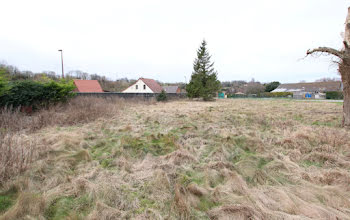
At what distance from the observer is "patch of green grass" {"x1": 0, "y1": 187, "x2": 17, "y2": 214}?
1.88 meters

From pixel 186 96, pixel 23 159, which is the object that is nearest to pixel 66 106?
pixel 23 159

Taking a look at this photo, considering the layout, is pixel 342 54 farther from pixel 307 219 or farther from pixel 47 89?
pixel 47 89

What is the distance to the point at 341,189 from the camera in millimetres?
2211

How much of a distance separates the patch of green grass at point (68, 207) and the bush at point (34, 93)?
717 cm

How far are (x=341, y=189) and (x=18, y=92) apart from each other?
10.8 meters

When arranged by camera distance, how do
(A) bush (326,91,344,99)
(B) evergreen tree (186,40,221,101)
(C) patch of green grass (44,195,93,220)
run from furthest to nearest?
(A) bush (326,91,344,99)
(B) evergreen tree (186,40,221,101)
(C) patch of green grass (44,195,93,220)

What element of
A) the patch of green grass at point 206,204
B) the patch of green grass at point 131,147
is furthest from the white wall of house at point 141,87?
the patch of green grass at point 206,204

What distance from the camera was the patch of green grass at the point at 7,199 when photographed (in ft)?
6.17

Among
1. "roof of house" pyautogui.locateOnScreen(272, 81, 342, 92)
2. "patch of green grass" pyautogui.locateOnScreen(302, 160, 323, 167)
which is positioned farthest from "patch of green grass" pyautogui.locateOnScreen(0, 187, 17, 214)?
"roof of house" pyautogui.locateOnScreen(272, 81, 342, 92)

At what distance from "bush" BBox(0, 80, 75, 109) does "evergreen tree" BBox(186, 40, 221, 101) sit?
17.4m

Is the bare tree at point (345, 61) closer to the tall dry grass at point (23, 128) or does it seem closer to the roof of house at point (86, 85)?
the tall dry grass at point (23, 128)

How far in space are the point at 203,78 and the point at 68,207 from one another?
934 inches

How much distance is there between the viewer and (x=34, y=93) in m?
7.47

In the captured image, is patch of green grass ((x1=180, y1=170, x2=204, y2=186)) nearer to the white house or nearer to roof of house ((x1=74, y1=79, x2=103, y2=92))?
roof of house ((x1=74, y1=79, x2=103, y2=92))
